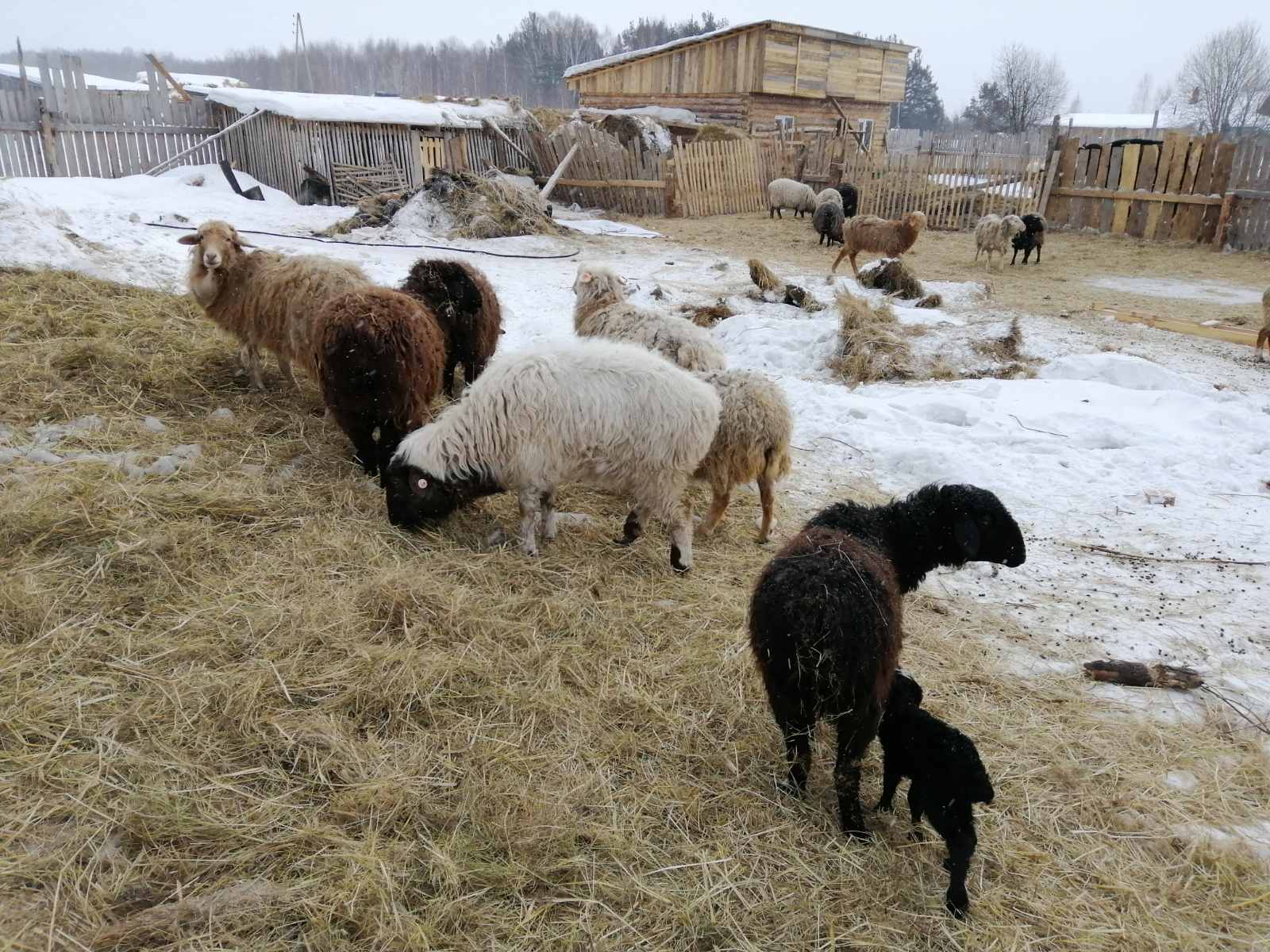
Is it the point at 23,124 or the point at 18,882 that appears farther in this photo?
the point at 23,124

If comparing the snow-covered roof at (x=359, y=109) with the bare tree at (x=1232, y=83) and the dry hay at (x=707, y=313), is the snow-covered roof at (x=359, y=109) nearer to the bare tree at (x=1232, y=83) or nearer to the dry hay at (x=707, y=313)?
the dry hay at (x=707, y=313)

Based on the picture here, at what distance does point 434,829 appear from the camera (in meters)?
2.90

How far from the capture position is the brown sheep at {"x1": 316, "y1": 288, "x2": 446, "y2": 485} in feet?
17.3

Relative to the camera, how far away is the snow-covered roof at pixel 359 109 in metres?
19.5

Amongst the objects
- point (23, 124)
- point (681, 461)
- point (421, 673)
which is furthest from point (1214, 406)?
point (23, 124)

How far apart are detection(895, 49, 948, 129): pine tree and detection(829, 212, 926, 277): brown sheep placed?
73.7 m

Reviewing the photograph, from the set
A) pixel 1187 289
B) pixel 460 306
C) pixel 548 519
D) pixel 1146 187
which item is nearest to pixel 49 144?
pixel 460 306

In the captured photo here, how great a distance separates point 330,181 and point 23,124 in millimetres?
6350

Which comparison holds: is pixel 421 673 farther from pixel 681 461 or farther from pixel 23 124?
pixel 23 124

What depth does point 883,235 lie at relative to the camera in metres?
14.2

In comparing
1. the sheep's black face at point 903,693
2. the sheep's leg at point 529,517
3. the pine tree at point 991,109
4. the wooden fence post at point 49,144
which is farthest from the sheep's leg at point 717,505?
the pine tree at point 991,109

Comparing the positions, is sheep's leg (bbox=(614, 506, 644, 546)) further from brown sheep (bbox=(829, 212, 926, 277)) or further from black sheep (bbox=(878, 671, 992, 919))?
brown sheep (bbox=(829, 212, 926, 277))

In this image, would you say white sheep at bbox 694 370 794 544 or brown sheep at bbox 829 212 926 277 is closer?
white sheep at bbox 694 370 794 544

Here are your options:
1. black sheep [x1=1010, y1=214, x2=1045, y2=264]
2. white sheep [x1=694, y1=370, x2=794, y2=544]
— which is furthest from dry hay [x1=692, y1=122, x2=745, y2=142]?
white sheep [x1=694, y1=370, x2=794, y2=544]
